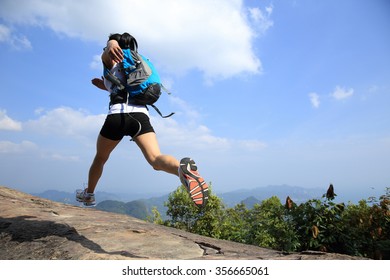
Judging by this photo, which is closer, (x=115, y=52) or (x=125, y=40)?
(x=115, y=52)

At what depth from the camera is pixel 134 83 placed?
330 cm

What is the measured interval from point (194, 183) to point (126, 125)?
3.84ft

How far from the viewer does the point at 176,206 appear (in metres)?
13.0

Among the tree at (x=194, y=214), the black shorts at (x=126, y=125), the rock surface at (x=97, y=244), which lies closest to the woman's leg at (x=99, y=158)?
the black shorts at (x=126, y=125)

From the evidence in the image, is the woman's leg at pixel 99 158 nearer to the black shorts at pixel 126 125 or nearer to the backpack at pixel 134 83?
the black shorts at pixel 126 125

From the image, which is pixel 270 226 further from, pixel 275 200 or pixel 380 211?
pixel 275 200

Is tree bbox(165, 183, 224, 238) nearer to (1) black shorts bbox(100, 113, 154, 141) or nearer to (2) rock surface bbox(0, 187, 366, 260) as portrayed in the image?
(2) rock surface bbox(0, 187, 366, 260)

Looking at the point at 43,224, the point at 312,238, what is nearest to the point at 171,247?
the point at 43,224

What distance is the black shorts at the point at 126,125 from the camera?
3299 mm

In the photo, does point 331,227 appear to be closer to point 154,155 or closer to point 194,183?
point 194,183

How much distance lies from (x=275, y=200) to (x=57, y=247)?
671 centimetres

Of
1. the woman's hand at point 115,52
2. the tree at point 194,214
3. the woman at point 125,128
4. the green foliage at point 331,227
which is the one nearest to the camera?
the woman at point 125,128

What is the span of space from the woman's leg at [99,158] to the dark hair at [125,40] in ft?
3.85

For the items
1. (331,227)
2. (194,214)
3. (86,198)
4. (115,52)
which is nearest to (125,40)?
(115,52)
